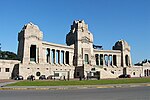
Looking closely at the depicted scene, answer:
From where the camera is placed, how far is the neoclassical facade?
81875mm

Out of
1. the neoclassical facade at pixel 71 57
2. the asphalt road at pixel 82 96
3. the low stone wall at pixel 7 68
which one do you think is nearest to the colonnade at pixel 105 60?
the neoclassical facade at pixel 71 57

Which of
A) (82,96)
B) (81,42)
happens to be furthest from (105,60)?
(82,96)

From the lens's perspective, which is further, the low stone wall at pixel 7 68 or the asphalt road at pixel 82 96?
the low stone wall at pixel 7 68

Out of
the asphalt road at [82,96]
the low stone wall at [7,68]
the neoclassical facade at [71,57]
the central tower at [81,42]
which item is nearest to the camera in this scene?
the asphalt road at [82,96]

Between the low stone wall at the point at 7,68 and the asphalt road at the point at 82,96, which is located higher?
the low stone wall at the point at 7,68

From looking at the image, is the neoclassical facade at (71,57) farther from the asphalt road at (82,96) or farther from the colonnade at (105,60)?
the asphalt road at (82,96)

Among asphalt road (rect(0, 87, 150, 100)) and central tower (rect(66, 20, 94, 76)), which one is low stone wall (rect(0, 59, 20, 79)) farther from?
asphalt road (rect(0, 87, 150, 100))

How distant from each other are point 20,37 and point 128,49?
208ft

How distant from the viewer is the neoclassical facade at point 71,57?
8188cm

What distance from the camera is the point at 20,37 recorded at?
8488cm

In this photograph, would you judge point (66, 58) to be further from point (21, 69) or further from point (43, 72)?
point (21, 69)

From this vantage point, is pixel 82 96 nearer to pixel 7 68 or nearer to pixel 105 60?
pixel 7 68

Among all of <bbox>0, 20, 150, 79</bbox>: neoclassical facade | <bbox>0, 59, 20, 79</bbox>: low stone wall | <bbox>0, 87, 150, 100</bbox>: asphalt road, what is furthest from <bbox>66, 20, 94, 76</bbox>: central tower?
<bbox>0, 87, 150, 100</bbox>: asphalt road

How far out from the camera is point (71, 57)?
102 metres
